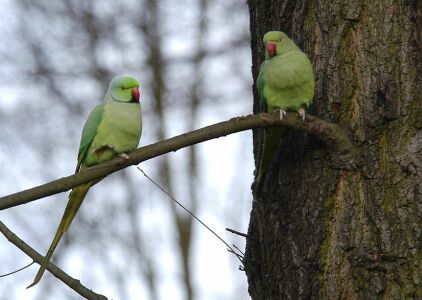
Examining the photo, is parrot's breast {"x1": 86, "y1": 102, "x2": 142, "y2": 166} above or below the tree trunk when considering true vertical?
above

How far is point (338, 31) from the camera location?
3.16m

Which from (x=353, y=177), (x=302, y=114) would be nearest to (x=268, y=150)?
(x=302, y=114)

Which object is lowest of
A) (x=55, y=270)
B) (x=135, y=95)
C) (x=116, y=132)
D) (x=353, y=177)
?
(x=55, y=270)

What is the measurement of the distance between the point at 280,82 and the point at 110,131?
35.9 inches

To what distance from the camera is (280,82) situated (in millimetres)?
3422

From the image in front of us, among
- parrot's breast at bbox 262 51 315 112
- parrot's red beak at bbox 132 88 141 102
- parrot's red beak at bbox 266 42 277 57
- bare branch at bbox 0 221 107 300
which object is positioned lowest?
bare branch at bbox 0 221 107 300

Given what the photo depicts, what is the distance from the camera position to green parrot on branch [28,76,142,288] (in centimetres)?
370

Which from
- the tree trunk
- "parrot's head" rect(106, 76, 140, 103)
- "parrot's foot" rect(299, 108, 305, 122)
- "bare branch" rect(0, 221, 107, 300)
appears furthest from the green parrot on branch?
"parrot's foot" rect(299, 108, 305, 122)

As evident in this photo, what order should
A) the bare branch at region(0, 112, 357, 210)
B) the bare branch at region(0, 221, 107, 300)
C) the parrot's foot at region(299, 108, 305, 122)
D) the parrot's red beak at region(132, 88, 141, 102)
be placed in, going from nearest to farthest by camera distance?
1. the bare branch at region(0, 112, 357, 210)
2. the parrot's foot at region(299, 108, 305, 122)
3. the bare branch at region(0, 221, 107, 300)
4. the parrot's red beak at region(132, 88, 141, 102)

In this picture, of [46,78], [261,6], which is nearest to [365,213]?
[261,6]

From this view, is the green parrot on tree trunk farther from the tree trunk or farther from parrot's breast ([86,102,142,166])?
parrot's breast ([86,102,142,166])

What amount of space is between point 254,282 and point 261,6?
1263mm

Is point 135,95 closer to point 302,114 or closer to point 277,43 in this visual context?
point 277,43

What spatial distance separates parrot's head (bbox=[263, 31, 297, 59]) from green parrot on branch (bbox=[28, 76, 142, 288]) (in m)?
0.86
